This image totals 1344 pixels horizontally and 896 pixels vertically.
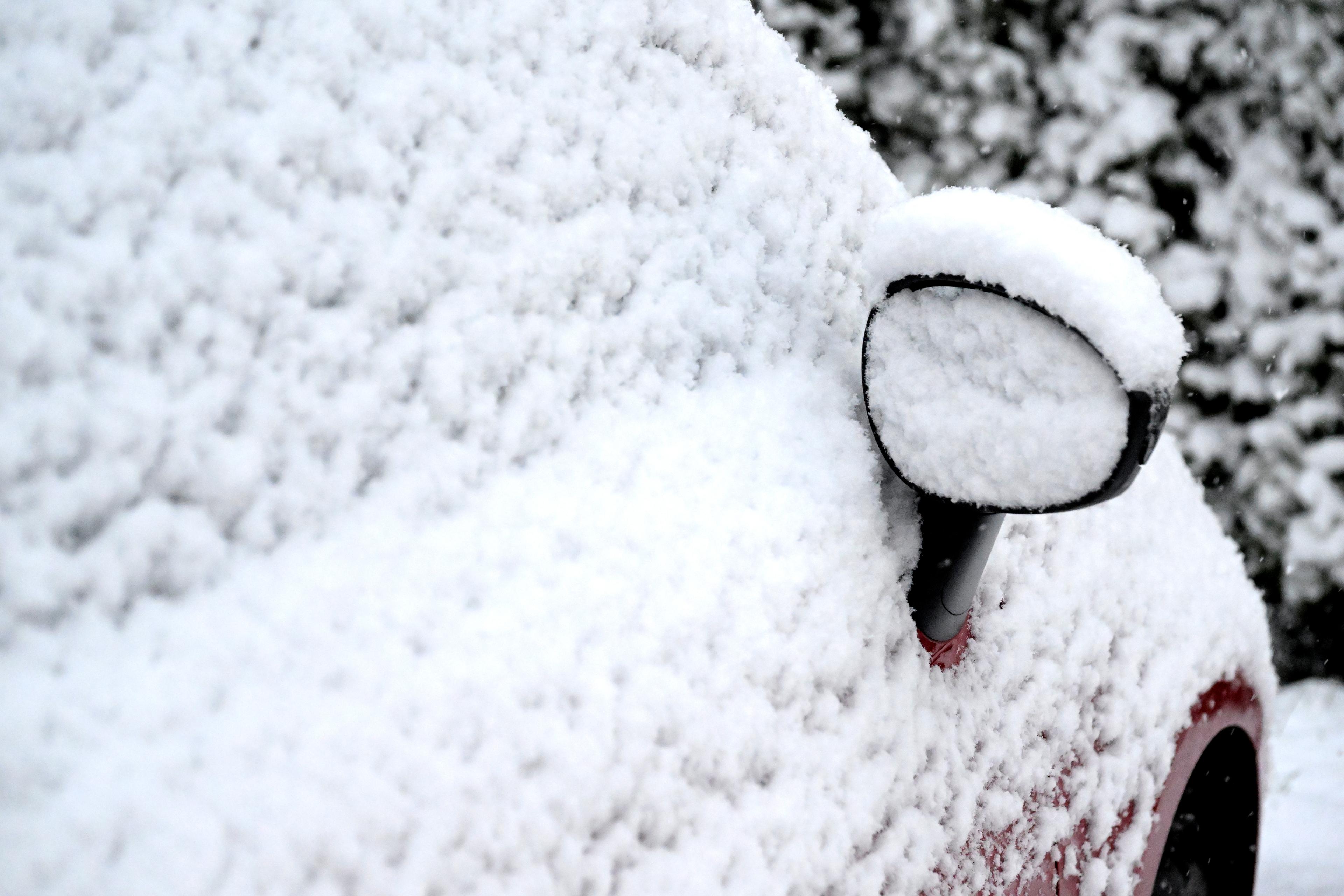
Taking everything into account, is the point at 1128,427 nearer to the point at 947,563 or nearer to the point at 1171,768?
the point at 947,563

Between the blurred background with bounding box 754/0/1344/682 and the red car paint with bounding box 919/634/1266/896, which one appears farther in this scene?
the blurred background with bounding box 754/0/1344/682

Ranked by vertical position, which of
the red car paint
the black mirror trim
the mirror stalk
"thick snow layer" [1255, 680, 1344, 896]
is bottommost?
"thick snow layer" [1255, 680, 1344, 896]

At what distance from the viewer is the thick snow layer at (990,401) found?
1.04 meters

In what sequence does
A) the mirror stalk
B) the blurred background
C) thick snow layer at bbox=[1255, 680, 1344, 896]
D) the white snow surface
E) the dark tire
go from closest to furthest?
the white snow surface, the mirror stalk, the dark tire, thick snow layer at bbox=[1255, 680, 1344, 896], the blurred background

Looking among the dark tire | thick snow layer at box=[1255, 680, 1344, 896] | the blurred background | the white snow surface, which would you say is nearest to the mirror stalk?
the white snow surface

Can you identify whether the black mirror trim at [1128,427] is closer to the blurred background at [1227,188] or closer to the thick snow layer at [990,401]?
the thick snow layer at [990,401]

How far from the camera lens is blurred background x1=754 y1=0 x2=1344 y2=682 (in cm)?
372

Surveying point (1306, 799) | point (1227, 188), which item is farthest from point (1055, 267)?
point (1227, 188)

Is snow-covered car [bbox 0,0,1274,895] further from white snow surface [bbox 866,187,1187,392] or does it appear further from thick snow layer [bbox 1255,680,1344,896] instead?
thick snow layer [bbox 1255,680,1344,896]

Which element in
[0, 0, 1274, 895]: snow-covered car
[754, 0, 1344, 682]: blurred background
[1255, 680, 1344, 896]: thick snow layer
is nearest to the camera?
[0, 0, 1274, 895]: snow-covered car

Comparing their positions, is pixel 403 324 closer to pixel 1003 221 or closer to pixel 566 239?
pixel 566 239

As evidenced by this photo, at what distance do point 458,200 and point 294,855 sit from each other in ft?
1.84

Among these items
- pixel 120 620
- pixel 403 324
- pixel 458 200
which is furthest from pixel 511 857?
pixel 458 200

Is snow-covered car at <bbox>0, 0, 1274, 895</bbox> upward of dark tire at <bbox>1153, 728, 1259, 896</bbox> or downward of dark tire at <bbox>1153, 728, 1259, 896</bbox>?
upward
